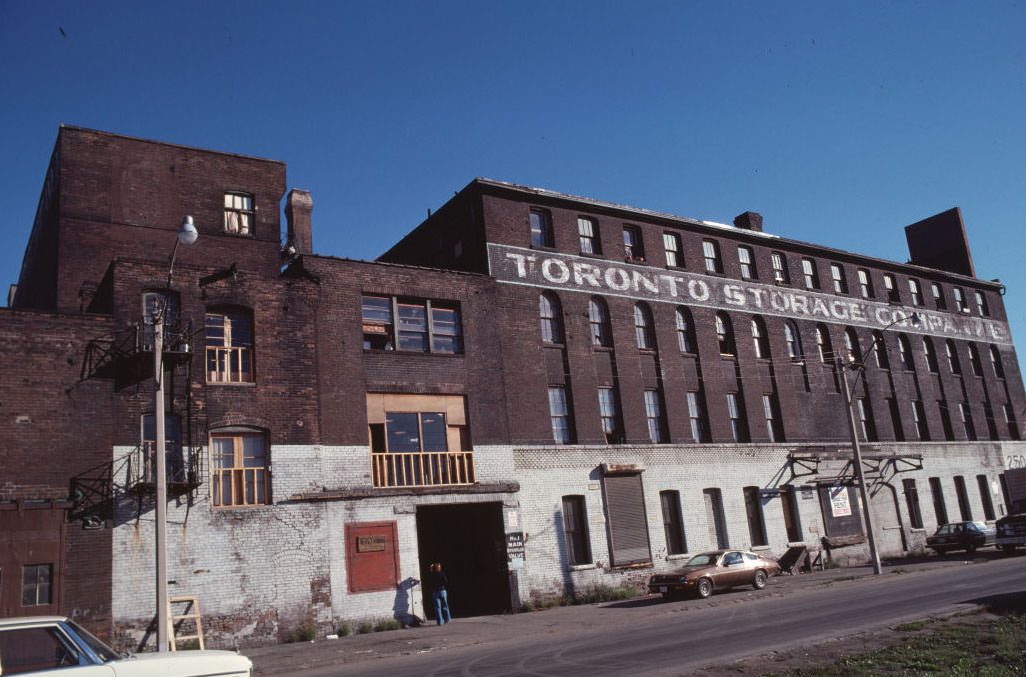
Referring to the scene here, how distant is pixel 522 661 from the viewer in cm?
1515

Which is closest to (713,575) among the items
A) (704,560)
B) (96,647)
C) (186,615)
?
(704,560)

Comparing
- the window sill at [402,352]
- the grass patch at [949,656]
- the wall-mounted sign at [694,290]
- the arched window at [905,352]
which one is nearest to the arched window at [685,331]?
the wall-mounted sign at [694,290]

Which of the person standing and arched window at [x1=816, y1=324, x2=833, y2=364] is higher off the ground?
arched window at [x1=816, y1=324, x2=833, y2=364]

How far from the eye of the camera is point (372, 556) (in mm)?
23094

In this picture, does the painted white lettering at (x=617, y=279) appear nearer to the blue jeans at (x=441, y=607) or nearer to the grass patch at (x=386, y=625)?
the blue jeans at (x=441, y=607)

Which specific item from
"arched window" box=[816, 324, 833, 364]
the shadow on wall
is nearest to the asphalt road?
the shadow on wall

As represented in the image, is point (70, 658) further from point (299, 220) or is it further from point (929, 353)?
point (929, 353)

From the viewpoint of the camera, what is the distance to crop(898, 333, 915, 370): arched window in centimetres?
4243

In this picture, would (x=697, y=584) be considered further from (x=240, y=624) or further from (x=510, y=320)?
(x=240, y=624)

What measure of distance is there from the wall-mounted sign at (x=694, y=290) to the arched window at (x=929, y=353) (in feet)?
1.81

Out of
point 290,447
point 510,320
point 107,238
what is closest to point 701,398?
point 510,320

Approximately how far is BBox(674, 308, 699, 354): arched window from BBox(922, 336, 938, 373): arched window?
17800 millimetres

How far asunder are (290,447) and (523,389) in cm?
867

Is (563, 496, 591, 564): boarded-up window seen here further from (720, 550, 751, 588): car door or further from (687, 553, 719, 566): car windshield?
(720, 550, 751, 588): car door
